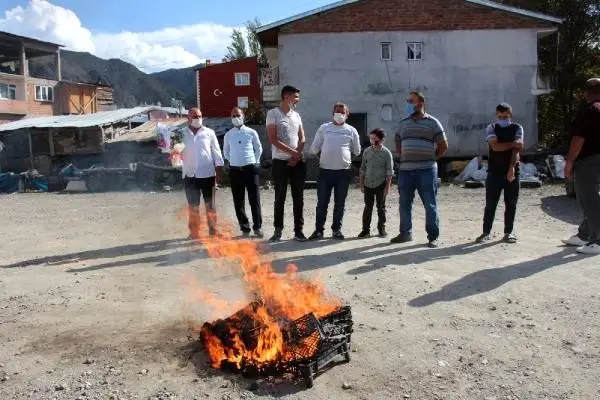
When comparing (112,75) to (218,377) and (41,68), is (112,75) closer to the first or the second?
(41,68)

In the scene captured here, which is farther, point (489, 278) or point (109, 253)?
point (109, 253)

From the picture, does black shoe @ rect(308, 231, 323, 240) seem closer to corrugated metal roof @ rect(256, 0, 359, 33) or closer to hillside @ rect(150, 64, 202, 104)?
corrugated metal roof @ rect(256, 0, 359, 33)

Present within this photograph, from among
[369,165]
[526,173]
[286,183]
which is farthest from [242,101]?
[286,183]

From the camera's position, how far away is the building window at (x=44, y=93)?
43112 millimetres

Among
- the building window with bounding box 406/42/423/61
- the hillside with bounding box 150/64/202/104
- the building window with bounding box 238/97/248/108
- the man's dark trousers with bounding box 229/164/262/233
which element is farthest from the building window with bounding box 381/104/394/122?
the hillside with bounding box 150/64/202/104

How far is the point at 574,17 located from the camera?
25.1 metres

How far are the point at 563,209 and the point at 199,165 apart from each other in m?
7.96

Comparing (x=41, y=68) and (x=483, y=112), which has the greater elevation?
(x=41, y=68)

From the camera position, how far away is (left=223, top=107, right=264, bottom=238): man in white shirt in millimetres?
8258

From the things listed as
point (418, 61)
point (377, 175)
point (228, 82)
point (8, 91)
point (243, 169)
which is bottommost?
point (377, 175)

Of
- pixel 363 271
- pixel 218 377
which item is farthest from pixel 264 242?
pixel 218 377

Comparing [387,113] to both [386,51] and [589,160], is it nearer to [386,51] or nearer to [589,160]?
[386,51]

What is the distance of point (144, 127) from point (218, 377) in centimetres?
3048

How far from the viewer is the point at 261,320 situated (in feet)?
12.8
